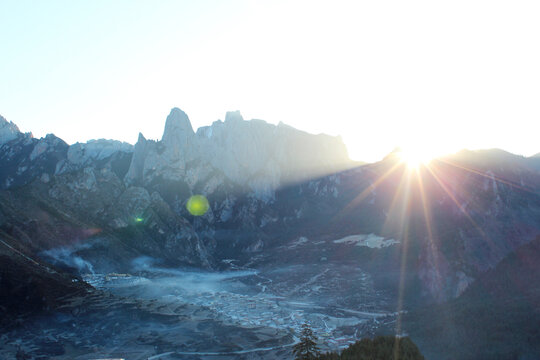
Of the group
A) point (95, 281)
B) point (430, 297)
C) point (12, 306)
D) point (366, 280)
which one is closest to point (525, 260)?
point (430, 297)

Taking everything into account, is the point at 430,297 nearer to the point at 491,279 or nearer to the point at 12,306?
the point at 491,279

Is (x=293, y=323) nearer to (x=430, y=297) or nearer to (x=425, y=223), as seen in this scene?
(x=430, y=297)

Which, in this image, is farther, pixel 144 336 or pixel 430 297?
pixel 430 297

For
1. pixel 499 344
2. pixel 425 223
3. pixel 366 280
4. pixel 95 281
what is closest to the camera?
pixel 499 344

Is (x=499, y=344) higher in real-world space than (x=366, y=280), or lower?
higher

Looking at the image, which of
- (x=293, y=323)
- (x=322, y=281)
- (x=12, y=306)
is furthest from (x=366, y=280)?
(x=12, y=306)

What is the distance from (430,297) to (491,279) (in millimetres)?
24304

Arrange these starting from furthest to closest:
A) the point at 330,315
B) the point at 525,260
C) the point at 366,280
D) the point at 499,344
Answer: the point at 366,280 → the point at 330,315 → the point at 525,260 → the point at 499,344

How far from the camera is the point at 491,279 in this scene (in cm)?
8725

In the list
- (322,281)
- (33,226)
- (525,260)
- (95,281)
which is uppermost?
(33,226)

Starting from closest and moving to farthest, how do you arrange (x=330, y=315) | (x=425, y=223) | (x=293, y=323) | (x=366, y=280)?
(x=293, y=323) → (x=330, y=315) → (x=366, y=280) → (x=425, y=223)

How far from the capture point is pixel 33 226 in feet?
438

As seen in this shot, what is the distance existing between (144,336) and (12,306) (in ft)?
101

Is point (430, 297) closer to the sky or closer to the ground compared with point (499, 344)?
closer to the ground
